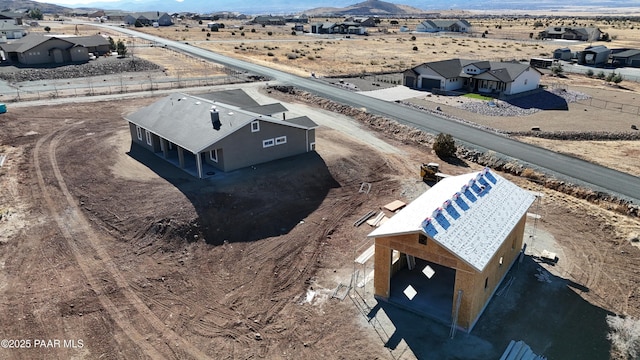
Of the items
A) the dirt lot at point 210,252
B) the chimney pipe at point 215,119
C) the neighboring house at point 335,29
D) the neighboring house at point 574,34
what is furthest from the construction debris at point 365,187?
the neighboring house at point 335,29

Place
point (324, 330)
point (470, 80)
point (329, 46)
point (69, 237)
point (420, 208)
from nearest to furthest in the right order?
1. point (324, 330)
2. point (420, 208)
3. point (69, 237)
4. point (470, 80)
5. point (329, 46)

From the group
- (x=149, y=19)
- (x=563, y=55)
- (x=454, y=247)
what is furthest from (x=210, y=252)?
(x=149, y=19)

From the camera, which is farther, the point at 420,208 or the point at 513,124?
the point at 513,124

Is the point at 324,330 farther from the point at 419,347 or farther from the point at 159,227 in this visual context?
the point at 159,227

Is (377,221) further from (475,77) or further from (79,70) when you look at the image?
(79,70)

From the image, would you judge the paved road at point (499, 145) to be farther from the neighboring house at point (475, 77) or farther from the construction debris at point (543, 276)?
the neighboring house at point (475, 77)

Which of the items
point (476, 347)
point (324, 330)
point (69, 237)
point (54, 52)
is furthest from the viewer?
point (54, 52)

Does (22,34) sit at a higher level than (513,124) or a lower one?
higher

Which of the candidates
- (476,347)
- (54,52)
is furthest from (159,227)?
(54,52)
